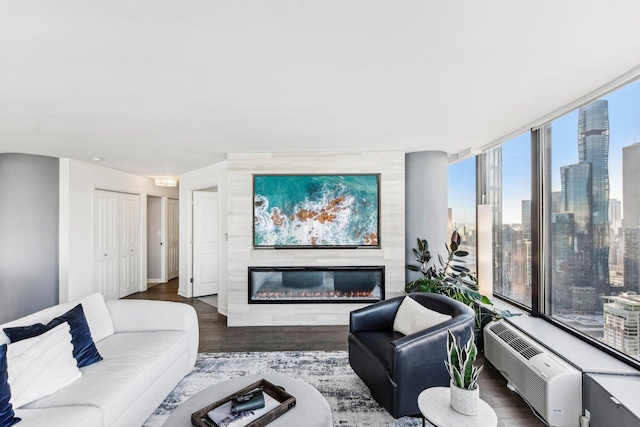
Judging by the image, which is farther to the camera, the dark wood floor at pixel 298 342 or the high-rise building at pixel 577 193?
the high-rise building at pixel 577 193

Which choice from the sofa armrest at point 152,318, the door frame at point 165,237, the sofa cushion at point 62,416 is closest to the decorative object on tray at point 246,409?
the sofa cushion at point 62,416

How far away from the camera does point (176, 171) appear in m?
5.07

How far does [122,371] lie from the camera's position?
5.98 ft

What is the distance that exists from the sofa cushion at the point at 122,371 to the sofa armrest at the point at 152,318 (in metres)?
0.08

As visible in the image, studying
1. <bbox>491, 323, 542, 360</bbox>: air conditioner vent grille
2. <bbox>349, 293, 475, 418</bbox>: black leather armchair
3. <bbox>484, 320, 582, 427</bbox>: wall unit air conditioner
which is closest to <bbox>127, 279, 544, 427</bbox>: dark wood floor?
<bbox>484, 320, 582, 427</bbox>: wall unit air conditioner

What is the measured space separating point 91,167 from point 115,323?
126 inches

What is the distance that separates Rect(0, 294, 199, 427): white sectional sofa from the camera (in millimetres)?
1513

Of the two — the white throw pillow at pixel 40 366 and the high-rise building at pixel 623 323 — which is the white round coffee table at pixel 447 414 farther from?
the white throw pillow at pixel 40 366

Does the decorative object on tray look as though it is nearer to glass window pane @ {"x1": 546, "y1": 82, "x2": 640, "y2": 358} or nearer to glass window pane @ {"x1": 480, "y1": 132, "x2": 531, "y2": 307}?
glass window pane @ {"x1": 546, "y1": 82, "x2": 640, "y2": 358}

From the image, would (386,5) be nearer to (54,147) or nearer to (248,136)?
(248,136)

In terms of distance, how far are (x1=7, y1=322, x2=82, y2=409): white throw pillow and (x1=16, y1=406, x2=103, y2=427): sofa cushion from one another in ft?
0.32

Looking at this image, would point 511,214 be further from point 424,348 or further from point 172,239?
point 172,239

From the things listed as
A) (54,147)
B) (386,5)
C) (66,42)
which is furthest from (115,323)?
(386,5)

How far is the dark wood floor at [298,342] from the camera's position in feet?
7.11
